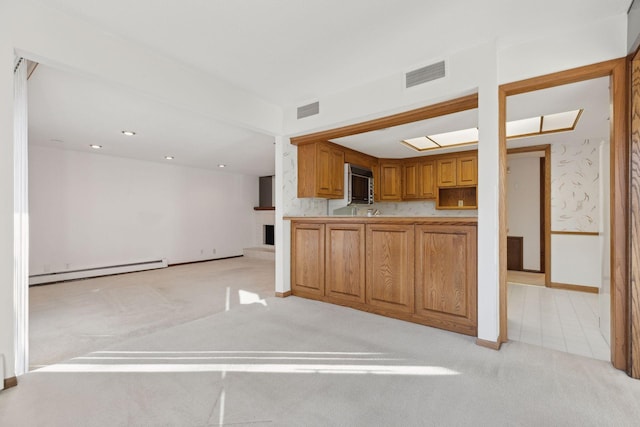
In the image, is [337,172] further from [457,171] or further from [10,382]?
[10,382]

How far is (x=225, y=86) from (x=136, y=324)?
265cm

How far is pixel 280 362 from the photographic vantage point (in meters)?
2.17

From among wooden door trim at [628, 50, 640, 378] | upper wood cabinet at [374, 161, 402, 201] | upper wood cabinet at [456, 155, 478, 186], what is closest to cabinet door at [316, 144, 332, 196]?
upper wood cabinet at [374, 161, 402, 201]

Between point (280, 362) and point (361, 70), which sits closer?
point (280, 362)

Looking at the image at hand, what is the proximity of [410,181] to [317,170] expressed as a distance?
2.50 m

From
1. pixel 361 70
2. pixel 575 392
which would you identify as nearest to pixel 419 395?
pixel 575 392

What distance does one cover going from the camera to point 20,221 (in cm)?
197

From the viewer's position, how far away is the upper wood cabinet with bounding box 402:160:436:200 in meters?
5.59

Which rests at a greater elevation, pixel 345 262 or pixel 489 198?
pixel 489 198

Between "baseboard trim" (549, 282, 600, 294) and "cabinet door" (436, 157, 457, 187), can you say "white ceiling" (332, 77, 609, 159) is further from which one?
"baseboard trim" (549, 282, 600, 294)

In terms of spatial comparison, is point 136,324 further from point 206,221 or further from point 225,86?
point 206,221

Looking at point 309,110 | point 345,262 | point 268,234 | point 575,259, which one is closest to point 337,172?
point 309,110

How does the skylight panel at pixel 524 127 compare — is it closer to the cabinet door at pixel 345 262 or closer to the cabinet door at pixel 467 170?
the cabinet door at pixel 467 170

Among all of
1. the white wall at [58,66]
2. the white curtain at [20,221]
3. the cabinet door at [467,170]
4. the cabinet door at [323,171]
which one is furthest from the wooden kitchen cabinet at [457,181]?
the white curtain at [20,221]
